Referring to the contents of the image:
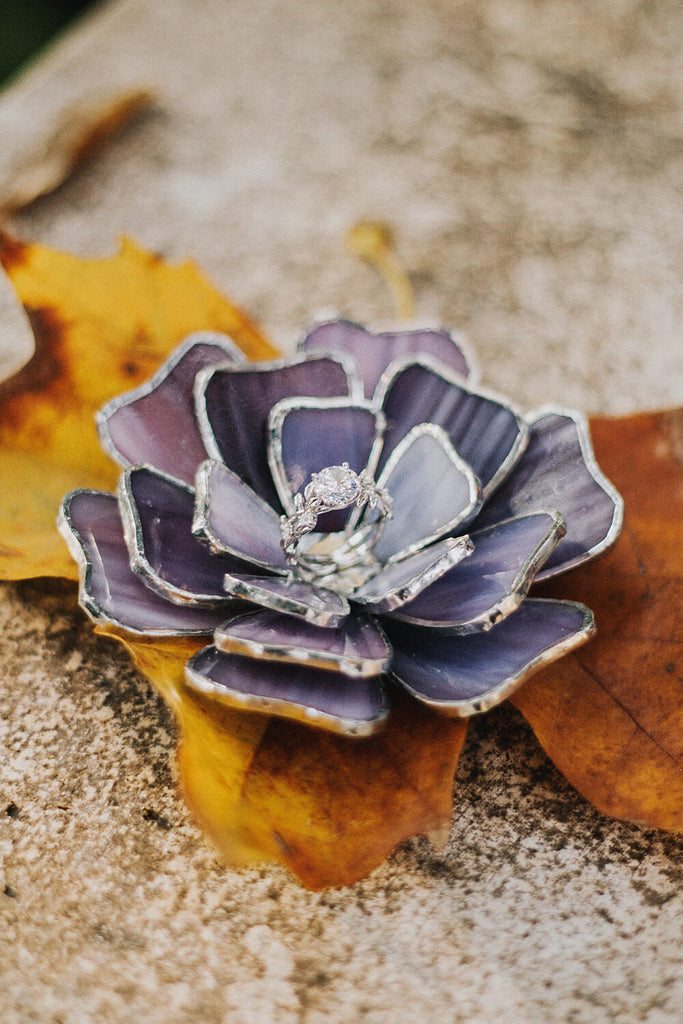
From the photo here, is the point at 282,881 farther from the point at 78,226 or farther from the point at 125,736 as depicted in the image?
the point at 78,226

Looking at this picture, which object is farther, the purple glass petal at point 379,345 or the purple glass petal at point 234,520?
the purple glass petal at point 379,345

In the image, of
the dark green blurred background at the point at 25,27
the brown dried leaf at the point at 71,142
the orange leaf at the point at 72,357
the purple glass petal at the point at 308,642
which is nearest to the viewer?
the purple glass petal at the point at 308,642

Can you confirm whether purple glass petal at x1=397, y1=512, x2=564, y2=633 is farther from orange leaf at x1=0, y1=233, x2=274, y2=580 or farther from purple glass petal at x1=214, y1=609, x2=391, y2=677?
orange leaf at x1=0, y1=233, x2=274, y2=580

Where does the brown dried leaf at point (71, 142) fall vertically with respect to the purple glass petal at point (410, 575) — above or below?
above

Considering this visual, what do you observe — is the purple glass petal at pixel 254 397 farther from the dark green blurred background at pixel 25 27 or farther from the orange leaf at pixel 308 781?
the dark green blurred background at pixel 25 27

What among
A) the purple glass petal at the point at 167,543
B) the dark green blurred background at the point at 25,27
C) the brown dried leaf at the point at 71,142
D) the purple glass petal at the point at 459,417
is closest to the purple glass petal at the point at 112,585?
the purple glass petal at the point at 167,543

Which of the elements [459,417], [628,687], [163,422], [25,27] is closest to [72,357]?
[163,422]
